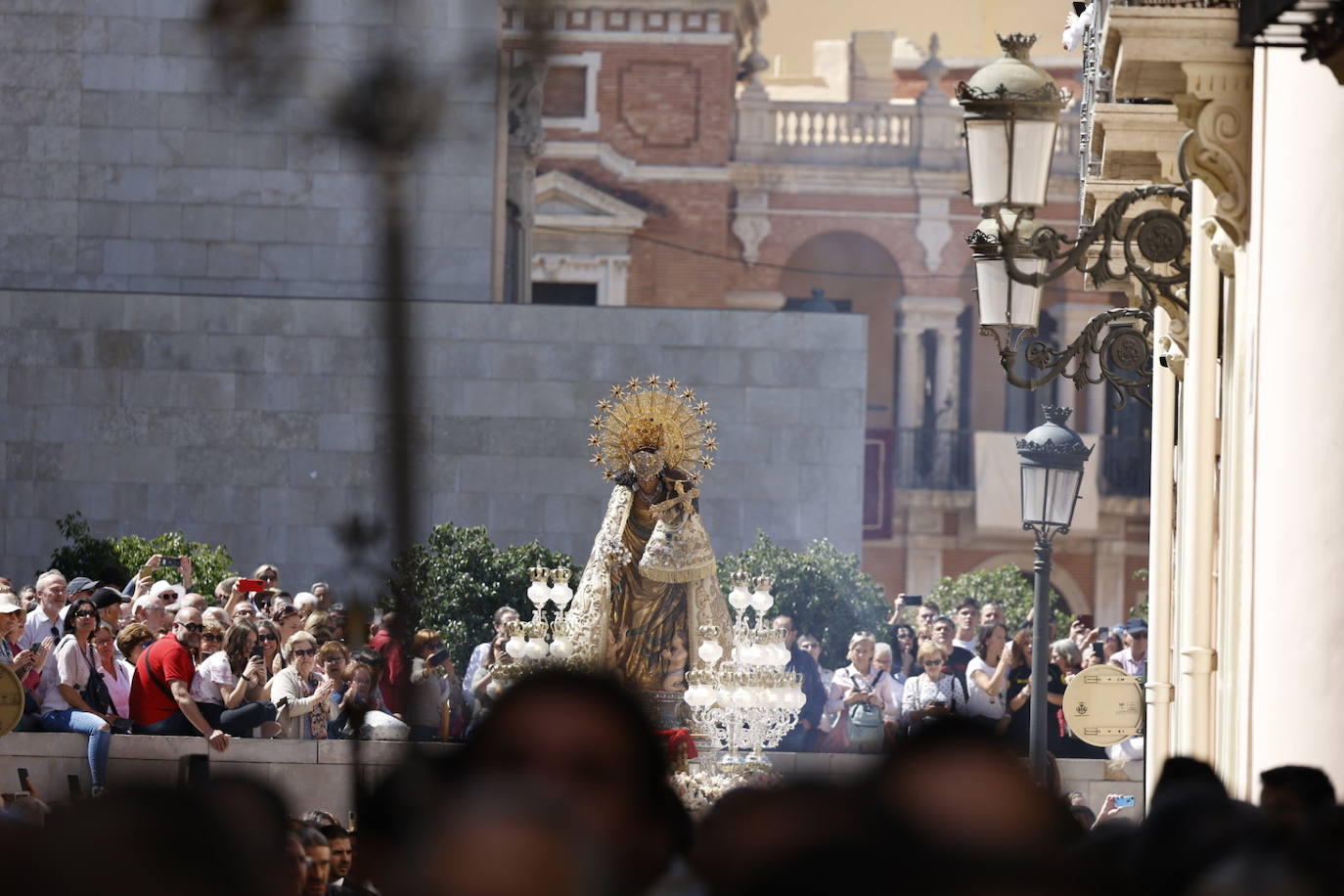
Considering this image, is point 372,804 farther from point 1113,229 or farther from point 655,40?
point 655,40

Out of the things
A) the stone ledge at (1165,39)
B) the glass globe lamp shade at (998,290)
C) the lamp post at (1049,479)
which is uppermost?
the stone ledge at (1165,39)

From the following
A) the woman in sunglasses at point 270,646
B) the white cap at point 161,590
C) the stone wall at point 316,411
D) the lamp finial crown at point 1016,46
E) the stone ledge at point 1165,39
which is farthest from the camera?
the stone wall at point 316,411

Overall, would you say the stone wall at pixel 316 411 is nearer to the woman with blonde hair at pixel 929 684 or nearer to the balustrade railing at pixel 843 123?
the woman with blonde hair at pixel 929 684

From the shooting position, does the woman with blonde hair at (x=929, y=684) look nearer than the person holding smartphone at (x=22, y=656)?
No

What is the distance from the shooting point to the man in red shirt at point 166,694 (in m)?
13.7

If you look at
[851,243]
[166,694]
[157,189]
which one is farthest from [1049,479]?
[851,243]

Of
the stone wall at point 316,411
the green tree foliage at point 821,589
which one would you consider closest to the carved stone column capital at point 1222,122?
the green tree foliage at point 821,589

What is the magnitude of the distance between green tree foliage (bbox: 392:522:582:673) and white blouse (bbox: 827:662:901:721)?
4.30 metres

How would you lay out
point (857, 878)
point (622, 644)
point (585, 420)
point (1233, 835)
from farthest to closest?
point (585, 420)
point (622, 644)
point (1233, 835)
point (857, 878)

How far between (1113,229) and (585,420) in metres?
16.7

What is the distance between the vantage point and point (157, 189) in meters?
25.5

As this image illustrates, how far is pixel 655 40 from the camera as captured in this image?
129ft

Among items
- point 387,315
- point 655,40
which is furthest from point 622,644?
point 655,40

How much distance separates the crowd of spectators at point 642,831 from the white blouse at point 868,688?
1092cm
